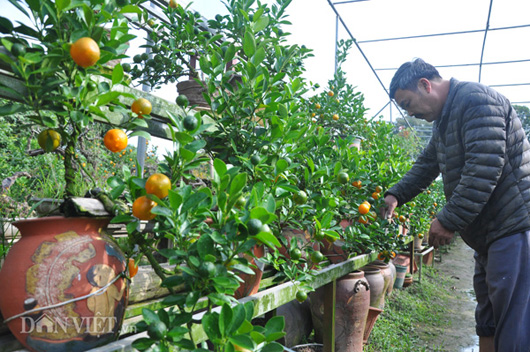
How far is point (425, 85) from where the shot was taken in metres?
1.80

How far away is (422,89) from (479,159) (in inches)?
19.7

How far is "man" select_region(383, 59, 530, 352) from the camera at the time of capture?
1489mm

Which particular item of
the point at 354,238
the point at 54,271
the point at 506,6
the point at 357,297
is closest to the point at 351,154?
the point at 354,238

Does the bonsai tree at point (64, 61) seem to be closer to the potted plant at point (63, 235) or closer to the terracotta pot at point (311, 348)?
the potted plant at point (63, 235)

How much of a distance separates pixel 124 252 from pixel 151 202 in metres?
0.22

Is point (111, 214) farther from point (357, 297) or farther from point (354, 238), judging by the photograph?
point (357, 297)

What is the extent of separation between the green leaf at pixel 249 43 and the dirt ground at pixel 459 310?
123 inches

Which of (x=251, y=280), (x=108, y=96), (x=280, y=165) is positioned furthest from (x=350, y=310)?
(x=108, y=96)

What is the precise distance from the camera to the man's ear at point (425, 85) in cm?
179

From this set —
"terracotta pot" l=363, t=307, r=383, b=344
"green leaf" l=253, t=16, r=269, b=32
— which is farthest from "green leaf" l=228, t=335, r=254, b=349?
"terracotta pot" l=363, t=307, r=383, b=344

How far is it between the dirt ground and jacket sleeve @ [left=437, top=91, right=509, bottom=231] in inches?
83.0

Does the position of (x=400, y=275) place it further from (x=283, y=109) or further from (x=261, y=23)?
(x=261, y=23)

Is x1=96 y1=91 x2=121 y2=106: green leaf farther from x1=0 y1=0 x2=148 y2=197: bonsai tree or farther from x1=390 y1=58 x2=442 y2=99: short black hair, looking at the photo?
x1=390 y1=58 x2=442 y2=99: short black hair

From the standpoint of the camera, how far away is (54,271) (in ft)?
2.20
